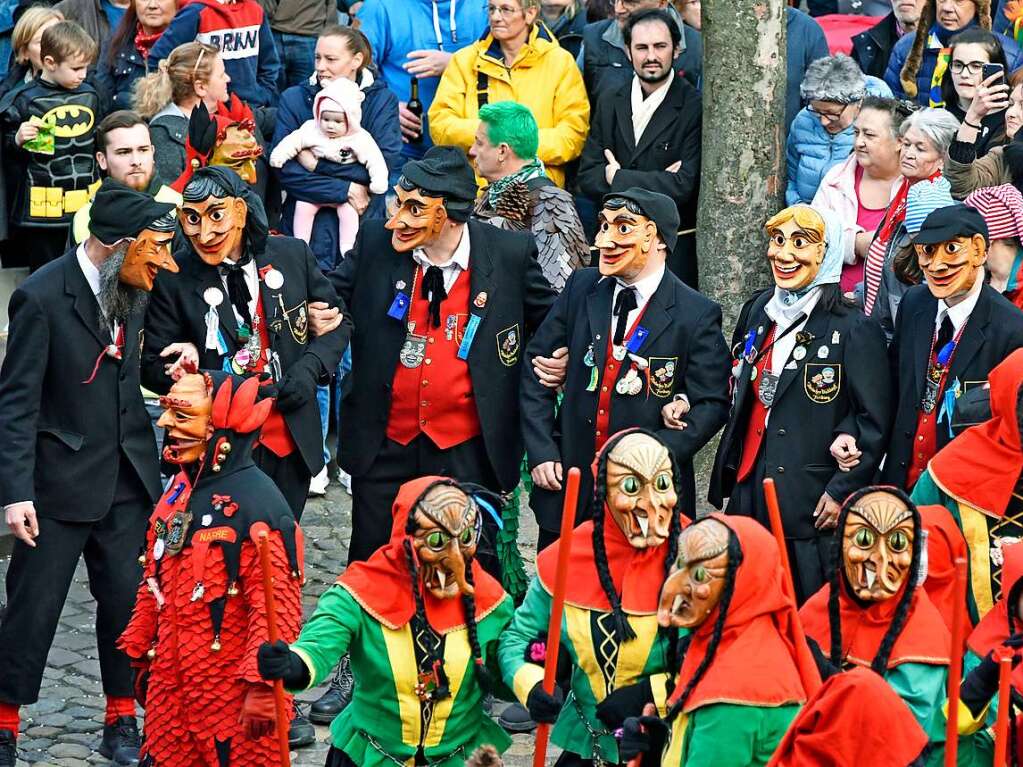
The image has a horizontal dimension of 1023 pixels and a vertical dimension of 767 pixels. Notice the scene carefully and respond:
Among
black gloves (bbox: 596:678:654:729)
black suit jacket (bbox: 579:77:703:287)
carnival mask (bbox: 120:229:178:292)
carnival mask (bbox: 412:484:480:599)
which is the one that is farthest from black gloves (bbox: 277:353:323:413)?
black suit jacket (bbox: 579:77:703:287)

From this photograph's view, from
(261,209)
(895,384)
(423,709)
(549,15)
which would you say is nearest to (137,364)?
(261,209)

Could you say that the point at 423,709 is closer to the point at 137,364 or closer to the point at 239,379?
the point at 239,379

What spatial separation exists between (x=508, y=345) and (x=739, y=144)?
2.78m

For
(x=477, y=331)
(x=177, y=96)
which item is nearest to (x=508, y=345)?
(x=477, y=331)

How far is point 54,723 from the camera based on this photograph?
27.9ft

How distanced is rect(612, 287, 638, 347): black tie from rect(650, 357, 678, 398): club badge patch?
161 millimetres

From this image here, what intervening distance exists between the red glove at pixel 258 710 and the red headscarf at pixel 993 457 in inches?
99.3

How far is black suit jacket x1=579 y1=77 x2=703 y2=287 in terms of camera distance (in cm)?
1057

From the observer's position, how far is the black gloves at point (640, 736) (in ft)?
19.1

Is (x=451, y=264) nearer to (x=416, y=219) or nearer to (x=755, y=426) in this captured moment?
(x=416, y=219)

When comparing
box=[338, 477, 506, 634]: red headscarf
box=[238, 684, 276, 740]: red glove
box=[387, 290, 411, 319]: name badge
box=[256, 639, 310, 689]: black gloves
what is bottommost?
box=[238, 684, 276, 740]: red glove

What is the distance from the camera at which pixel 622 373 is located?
318 inches

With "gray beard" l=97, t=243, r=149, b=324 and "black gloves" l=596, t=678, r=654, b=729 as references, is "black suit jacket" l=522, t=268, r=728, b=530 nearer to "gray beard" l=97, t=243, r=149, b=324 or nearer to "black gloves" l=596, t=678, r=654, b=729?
"gray beard" l=97, t=243, r=149, b=324

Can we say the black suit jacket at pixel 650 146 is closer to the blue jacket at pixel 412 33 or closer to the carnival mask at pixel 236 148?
the blue jacket at pixel 412 33
